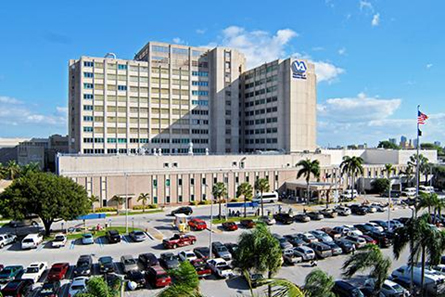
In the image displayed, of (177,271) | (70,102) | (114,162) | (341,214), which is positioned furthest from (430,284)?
(70,102)

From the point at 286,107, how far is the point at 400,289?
78971mm

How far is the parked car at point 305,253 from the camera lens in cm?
3456

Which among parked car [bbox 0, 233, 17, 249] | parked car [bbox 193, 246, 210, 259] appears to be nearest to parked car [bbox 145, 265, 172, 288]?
parked car [bbox 193, 246, 210, 259]

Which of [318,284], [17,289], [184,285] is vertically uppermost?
[184,285]

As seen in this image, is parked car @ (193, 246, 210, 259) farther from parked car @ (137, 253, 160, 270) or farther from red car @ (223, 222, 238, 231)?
red car @ (223, 222, 238, 231)

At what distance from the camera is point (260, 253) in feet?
68.6

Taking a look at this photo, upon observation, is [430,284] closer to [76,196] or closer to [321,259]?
[321,259]

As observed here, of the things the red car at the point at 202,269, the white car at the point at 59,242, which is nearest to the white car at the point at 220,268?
the red car at the point at 202,269

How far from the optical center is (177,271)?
1077 centimetres

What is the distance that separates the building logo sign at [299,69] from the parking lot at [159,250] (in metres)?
52.9

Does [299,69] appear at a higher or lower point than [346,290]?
higher

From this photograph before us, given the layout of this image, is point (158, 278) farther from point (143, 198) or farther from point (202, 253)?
point (143, 198)

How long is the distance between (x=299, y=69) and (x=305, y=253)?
7532cm

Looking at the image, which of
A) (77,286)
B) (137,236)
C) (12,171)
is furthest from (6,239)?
(12,171)
